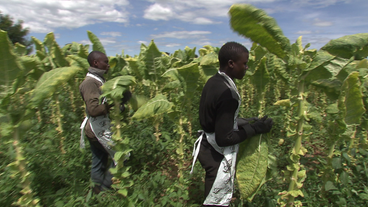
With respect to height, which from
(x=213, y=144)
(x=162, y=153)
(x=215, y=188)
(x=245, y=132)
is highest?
(x=245, y=132)

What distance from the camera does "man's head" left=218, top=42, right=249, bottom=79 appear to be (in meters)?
1.79

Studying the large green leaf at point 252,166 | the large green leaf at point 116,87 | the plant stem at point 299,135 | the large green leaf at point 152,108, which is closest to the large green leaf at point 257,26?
the plant stem at point 299,135

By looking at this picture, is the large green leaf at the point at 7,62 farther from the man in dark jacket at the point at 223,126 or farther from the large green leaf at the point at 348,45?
the large green leaf at the point at 348,45

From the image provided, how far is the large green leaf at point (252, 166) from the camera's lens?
195 centimetres

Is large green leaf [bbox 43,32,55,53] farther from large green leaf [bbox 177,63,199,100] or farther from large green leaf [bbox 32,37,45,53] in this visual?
large green leaf [bbox 177,63,199,100]

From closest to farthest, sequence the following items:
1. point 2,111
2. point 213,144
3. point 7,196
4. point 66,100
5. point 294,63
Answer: point 2,111, point 294,63, point 213,144, point 7,196, point 66,100

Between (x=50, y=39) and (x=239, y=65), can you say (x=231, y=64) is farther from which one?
(x=50, y=39)

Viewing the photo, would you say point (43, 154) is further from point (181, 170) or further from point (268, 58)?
point (268, 58)

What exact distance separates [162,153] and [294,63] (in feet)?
9.58

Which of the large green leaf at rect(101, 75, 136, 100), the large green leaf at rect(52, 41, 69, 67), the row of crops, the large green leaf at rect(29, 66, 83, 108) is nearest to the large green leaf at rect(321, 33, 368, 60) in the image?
the row of crops

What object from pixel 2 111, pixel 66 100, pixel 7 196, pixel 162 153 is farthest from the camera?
pixel 66 100

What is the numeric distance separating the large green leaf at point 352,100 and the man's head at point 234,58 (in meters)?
0.95

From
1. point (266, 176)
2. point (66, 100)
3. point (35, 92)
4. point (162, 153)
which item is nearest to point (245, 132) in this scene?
point (266, 176)

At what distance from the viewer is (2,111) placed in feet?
5.65
